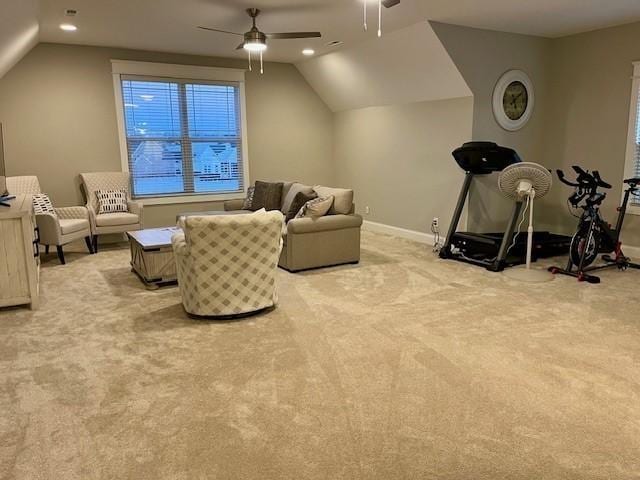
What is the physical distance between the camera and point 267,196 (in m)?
6.02

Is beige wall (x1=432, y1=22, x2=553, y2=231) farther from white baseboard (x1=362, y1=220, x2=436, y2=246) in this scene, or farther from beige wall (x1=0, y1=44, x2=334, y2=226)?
beige wall (x1=0, y1=44, x2=334, y2=226)

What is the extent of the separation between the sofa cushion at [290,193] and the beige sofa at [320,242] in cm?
48

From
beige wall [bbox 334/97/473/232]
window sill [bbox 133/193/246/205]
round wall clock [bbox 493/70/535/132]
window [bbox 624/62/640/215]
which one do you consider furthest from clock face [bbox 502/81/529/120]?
window sill [bbox 133/193/246/205]

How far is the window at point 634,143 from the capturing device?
5.33 m

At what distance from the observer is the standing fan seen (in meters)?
4.63

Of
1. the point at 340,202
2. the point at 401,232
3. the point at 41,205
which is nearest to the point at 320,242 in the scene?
the point at 340,202

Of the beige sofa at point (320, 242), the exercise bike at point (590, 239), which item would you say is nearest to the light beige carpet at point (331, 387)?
the exercise bike at point (590, 239)

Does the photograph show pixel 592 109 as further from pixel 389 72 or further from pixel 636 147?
pixel 389 72

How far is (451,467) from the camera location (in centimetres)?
196

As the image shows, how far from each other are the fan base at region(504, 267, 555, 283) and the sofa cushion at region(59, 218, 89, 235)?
4.79 m

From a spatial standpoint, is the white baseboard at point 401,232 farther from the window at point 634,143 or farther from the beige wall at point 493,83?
the window at point 634,143

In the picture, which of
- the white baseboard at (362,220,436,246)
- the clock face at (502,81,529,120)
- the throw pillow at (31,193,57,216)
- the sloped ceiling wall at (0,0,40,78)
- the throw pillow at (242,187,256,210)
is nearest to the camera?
the sloped ceiling wall at (0,0,40,78)

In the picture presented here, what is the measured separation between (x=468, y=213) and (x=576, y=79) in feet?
7.03

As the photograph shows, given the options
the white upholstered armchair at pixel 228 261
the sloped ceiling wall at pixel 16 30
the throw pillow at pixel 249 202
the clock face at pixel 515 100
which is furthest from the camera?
the throw pillow at pixel 249 202
